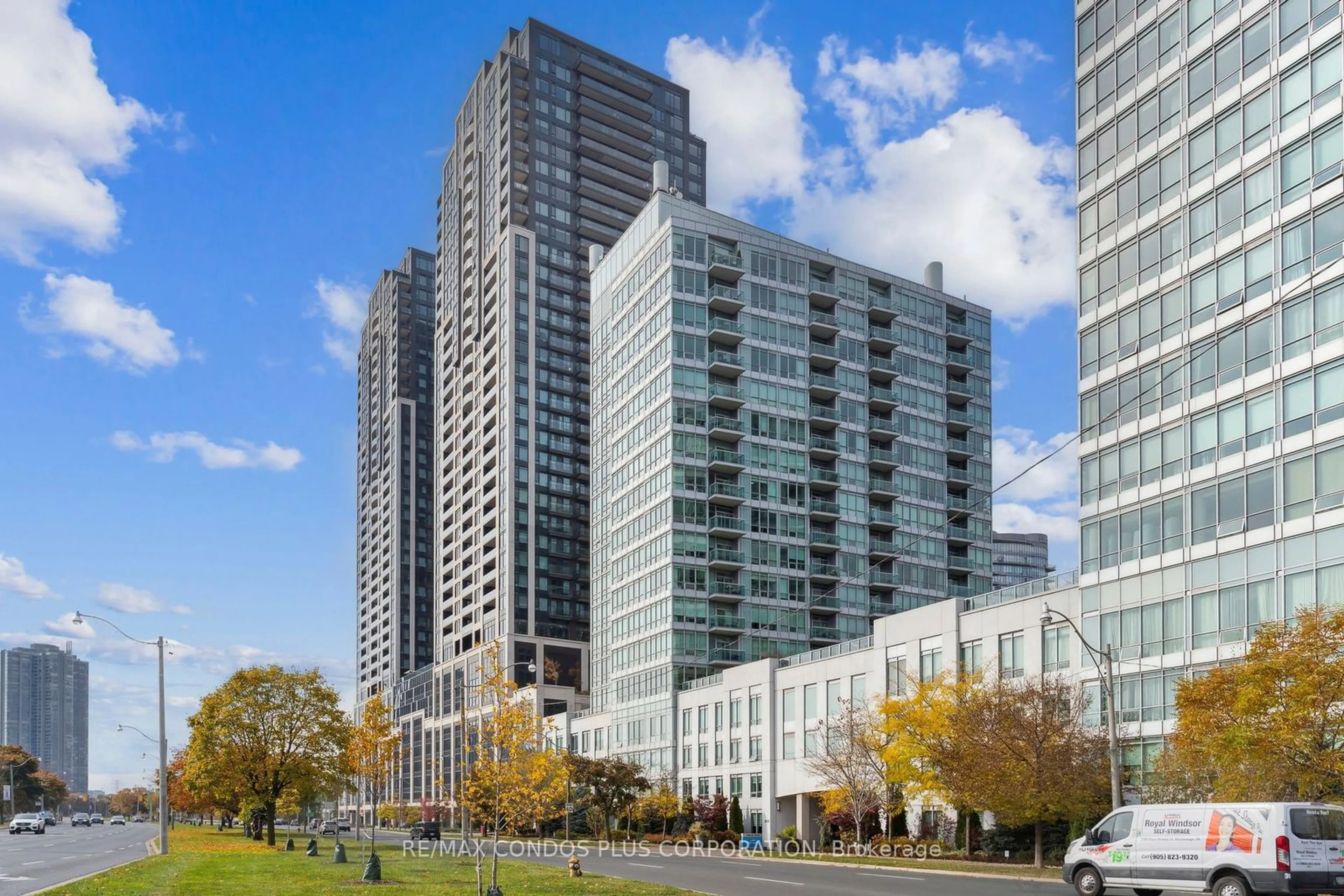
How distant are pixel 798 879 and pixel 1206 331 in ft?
91.6

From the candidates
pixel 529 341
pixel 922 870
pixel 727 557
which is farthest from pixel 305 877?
pixel 529 341

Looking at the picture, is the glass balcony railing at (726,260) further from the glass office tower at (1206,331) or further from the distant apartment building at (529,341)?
the glass office tower at (1206,331)

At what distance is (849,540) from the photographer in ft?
356

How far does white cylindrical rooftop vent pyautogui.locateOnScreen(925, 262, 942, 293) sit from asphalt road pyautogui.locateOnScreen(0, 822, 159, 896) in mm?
82335

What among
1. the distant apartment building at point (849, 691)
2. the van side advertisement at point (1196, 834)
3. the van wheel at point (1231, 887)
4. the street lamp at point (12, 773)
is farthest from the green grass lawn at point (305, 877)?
the street lamp at point (12, 773)

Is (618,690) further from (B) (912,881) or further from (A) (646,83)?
(A) (646,83)

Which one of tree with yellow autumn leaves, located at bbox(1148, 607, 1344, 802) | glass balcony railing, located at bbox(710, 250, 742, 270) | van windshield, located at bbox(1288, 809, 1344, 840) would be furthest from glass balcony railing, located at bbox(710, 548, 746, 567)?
van windshield, located at bbox(1288, 809, 1344, 840)

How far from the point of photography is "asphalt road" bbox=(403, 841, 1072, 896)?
98.3 ft

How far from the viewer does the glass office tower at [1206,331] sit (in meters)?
43.8

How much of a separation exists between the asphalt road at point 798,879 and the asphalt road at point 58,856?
533 inches

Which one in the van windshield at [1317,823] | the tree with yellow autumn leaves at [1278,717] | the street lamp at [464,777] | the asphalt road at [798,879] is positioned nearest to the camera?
the van windshield at [1317,823]

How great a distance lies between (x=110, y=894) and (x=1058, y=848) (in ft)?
110

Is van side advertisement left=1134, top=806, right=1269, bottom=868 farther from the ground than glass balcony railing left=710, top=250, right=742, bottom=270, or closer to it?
closer to it

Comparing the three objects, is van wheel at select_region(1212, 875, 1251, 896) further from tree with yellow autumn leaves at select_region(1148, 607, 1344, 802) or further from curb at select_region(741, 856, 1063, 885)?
curb at select_region(741, 856, 1063, 885)
